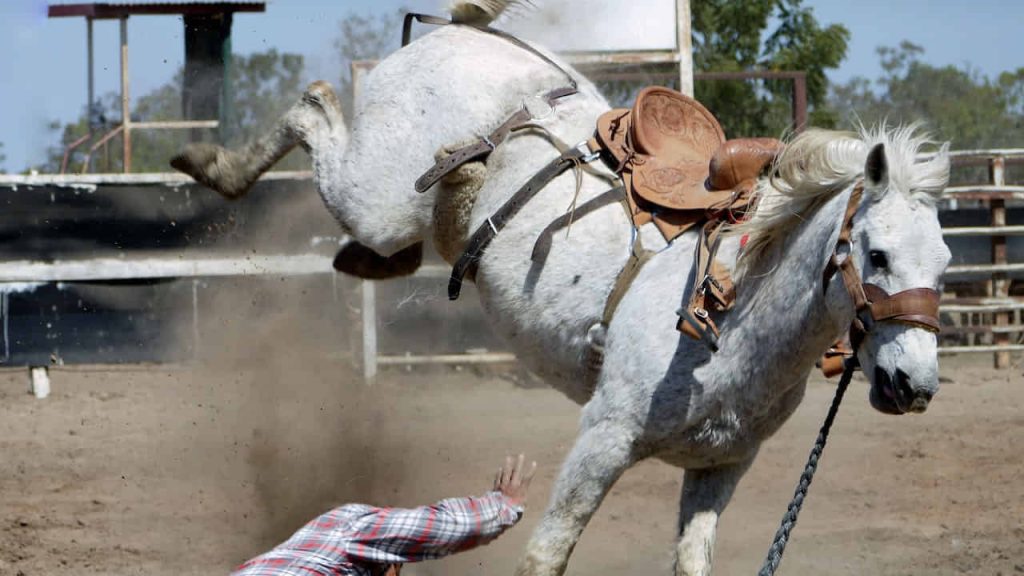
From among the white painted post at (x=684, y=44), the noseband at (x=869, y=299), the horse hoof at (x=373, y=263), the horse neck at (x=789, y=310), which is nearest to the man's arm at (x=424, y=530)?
the horse neck at (x=789, y=310)

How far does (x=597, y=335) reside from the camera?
12.7 ft

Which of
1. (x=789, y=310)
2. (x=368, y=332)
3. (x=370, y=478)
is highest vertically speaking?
(x=789, y=310)

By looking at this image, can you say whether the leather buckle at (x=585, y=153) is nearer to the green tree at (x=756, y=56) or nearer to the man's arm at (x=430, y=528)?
the man's arm at (x=430, y=528)

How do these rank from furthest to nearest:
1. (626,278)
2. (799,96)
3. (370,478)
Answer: (799,96) → (370,478) → (626,278)

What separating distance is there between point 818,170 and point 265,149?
2.60 meters

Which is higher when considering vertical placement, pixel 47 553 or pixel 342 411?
pixel 342 411

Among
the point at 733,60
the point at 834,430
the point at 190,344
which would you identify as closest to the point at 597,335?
the point at 834,430

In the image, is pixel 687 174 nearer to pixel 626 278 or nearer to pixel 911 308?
pixel 626 278

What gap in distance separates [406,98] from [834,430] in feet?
14.4

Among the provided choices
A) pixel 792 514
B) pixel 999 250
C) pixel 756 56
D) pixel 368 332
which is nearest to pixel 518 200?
pixel 792 514

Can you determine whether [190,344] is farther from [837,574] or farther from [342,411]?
[837,574]

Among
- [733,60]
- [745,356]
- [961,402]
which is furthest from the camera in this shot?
[733,60]

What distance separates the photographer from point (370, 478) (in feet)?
19.4

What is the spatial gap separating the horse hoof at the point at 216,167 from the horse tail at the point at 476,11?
1.12 metres
